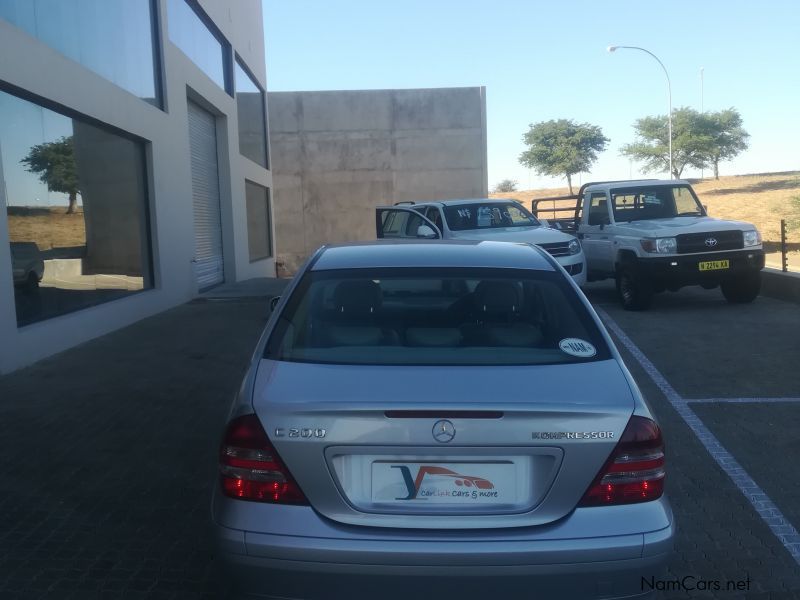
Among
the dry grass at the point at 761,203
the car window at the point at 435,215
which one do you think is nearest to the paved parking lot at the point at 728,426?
→ the car window at the point at 435,215

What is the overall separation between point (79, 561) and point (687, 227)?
32.9 ft

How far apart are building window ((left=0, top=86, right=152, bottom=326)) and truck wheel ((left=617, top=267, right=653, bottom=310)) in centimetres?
751

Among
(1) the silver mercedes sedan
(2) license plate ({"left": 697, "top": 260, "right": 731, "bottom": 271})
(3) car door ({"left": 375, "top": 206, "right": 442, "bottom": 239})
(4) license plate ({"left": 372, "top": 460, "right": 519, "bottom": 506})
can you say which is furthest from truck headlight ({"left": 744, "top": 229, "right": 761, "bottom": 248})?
(4) license plate ({"left": 372, "top": 460, "right": 519, "bottom": 506})

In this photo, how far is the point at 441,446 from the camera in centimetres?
266

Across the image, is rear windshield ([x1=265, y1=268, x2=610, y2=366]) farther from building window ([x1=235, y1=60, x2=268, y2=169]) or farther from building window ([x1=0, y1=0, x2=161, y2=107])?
building window ([x1=235, y1=60, x2=268, y2=169])

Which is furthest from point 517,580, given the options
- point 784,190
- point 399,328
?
point 784,190

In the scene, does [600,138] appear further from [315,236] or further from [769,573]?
[769,573]

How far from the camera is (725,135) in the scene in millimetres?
57094

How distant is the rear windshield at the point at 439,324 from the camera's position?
3.15 metres

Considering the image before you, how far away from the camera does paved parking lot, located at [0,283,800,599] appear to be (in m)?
3.87

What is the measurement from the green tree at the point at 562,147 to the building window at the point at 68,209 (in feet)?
153

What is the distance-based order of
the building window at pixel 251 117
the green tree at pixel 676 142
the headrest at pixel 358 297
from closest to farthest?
the headrest at pixel 358 297 → the building window at pixel 251 117 → the green tree at pixel 676 142

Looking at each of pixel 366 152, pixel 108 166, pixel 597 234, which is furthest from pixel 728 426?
pixel 366 152

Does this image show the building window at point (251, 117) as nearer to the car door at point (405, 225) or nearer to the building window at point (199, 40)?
the building window at point (199, 40)
